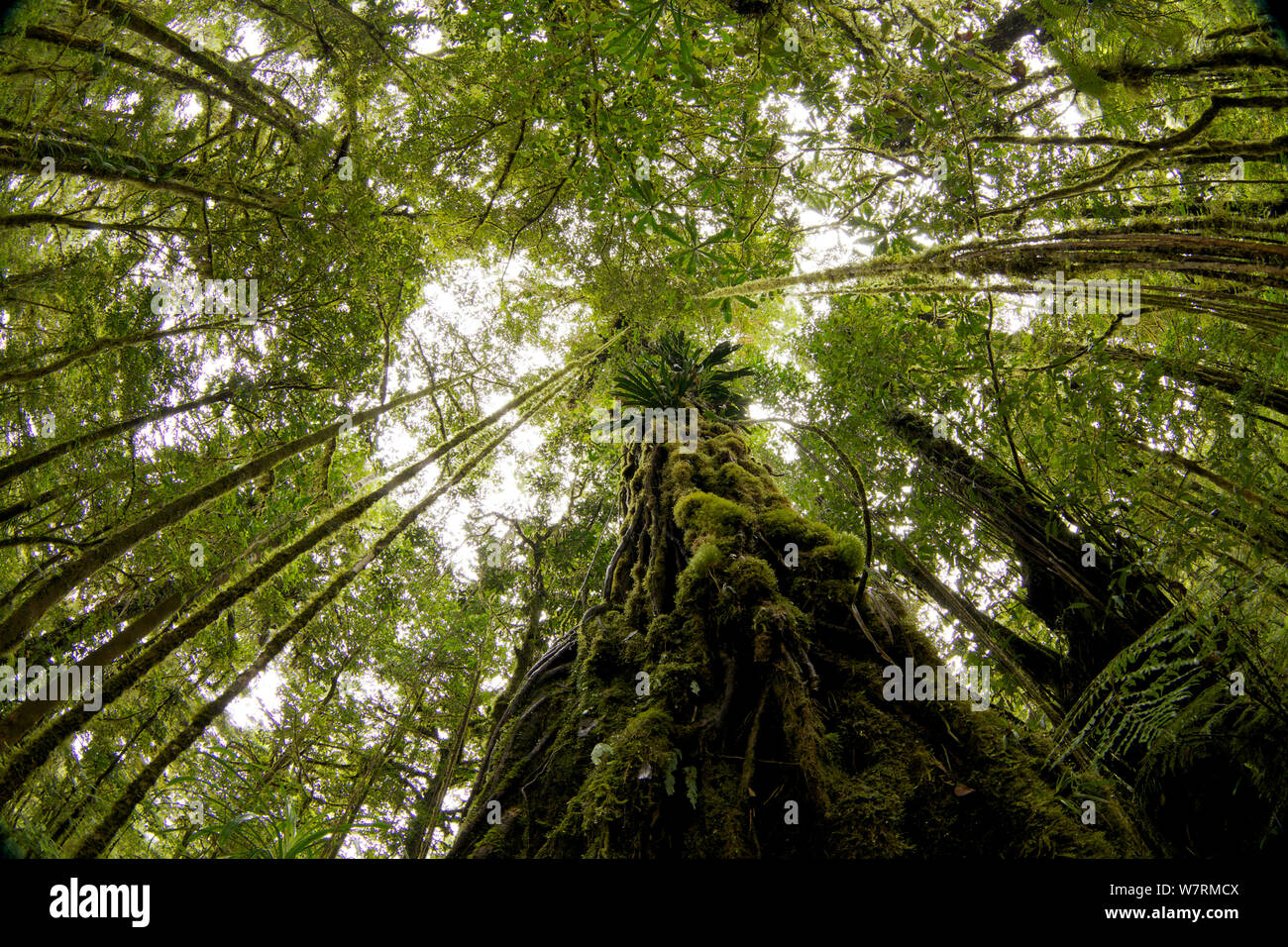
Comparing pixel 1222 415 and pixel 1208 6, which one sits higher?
pixel 1208 6

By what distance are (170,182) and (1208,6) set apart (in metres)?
6.33
